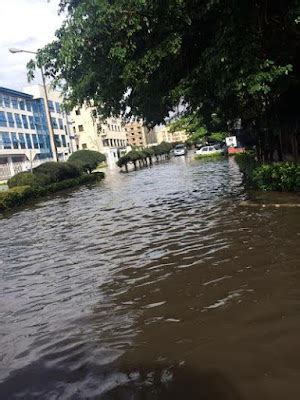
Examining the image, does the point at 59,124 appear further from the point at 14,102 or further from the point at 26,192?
the point at 26,192

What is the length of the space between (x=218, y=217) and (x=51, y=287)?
225 inches

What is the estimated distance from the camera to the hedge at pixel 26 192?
23.2 m

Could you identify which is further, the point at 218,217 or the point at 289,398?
the point at 218,217

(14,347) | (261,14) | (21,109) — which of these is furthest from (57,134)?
(14,347)

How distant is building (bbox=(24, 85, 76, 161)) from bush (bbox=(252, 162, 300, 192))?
7196 centimetres

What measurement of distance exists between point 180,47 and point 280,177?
4.93 metres

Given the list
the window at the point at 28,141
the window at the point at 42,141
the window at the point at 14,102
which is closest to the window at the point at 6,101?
the window at the point at 14,102

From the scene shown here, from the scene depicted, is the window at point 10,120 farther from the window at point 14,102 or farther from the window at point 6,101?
the window at point 14,102

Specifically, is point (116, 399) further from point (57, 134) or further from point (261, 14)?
point (57, 134)

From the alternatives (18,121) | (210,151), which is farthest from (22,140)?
(210,151)

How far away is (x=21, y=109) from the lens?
7688 cm

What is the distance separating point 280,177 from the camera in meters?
14.1

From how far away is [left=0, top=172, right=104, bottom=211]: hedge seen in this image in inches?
913

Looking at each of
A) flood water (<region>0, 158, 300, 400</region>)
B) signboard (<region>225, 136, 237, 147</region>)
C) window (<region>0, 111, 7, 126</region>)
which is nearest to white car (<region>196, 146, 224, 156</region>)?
signboard (<region>225, 136, 237, 147</region>)
